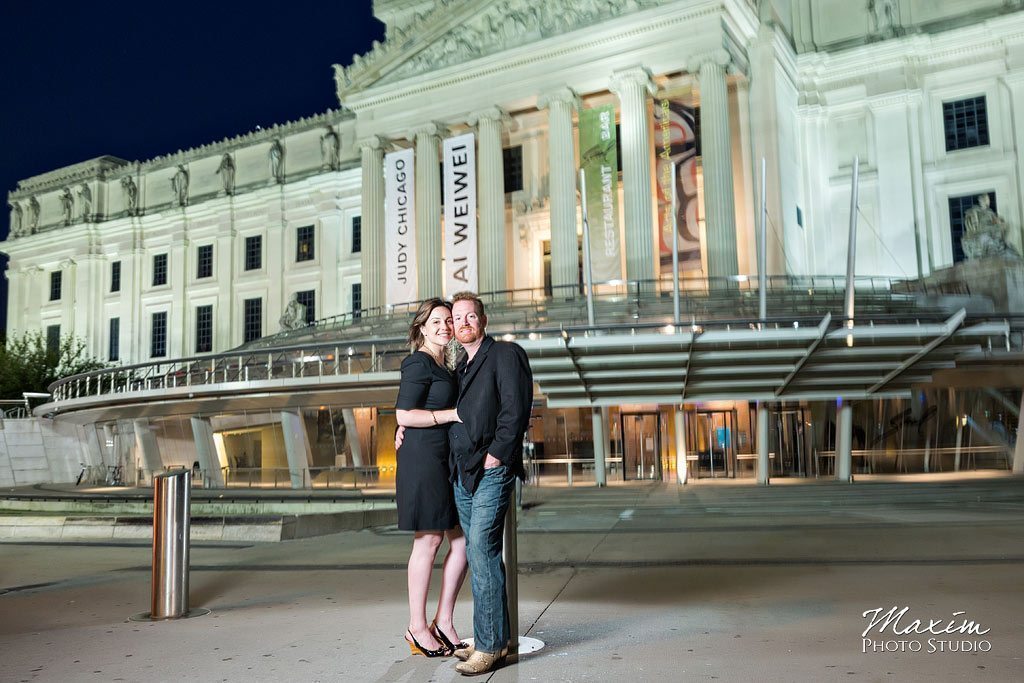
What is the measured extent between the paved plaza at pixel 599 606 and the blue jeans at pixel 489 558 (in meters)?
0.23

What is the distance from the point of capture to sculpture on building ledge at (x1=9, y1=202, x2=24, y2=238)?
8088 cm

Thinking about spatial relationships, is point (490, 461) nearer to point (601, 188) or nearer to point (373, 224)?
point (601, 188)

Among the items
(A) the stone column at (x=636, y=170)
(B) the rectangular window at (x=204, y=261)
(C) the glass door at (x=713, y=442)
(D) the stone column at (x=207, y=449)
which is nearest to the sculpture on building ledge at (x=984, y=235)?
(A) the stone column at (x=636, y=170)

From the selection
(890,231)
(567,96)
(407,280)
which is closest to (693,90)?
(567,96)

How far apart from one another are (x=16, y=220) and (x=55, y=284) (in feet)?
25.4

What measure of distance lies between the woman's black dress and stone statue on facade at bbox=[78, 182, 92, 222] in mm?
77319

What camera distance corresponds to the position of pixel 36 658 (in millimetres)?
6086

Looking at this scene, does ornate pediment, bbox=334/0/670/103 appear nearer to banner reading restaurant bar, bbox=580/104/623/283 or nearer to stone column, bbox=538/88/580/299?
stone column, bbox=538/88/580/299

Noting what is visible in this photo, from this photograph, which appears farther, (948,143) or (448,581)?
(948,143)

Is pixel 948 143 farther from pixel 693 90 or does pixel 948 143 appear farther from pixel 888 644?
pixel 888 644

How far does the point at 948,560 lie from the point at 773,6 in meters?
44.0

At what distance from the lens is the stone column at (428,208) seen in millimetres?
48844

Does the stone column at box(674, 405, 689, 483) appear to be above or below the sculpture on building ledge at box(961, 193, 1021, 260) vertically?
below

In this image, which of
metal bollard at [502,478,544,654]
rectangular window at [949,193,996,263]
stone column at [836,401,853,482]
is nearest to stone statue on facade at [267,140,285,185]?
rectangular window at [949,193,996,263]
